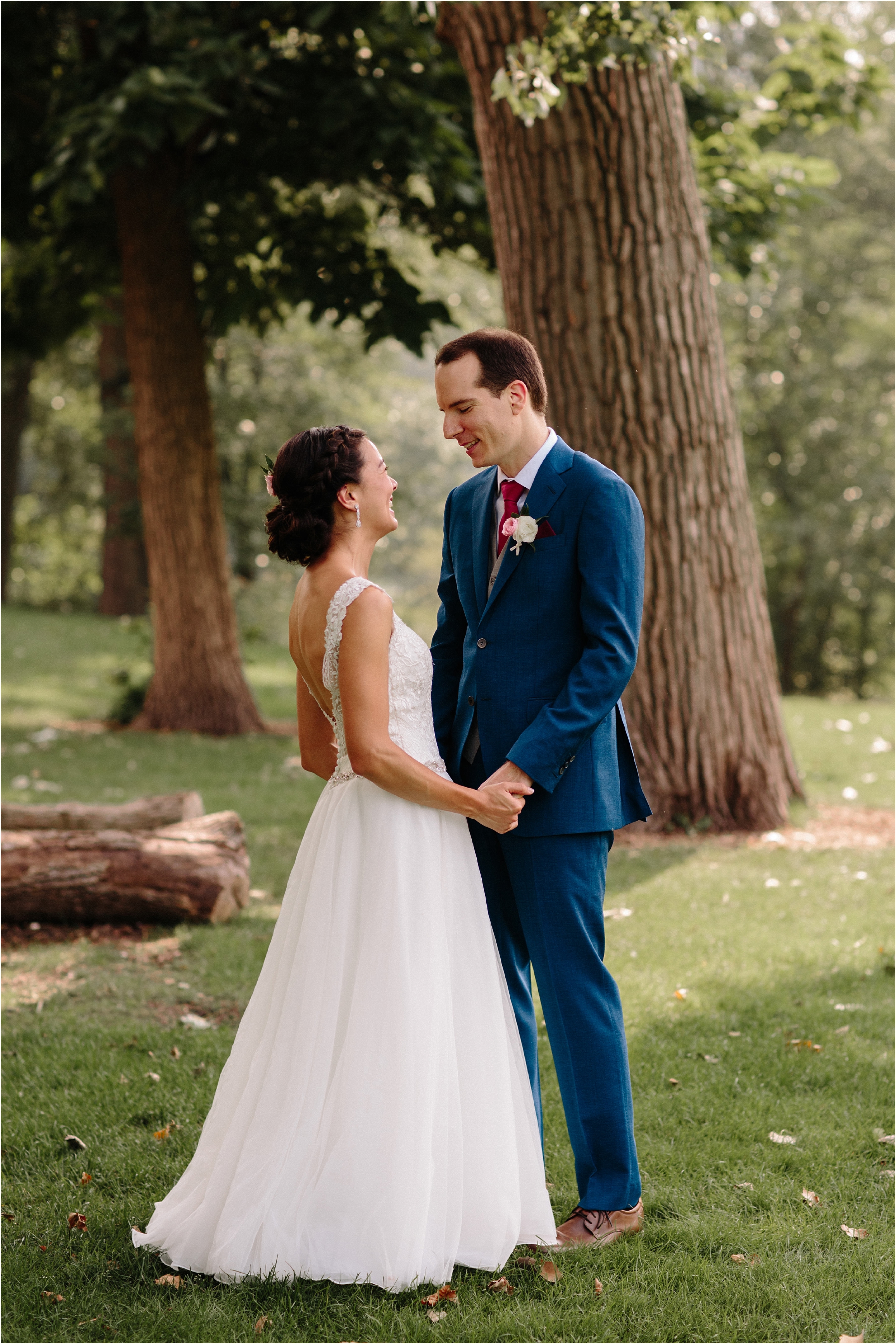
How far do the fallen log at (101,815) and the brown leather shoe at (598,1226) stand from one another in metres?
3.71

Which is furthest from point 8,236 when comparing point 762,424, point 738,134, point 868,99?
point 762,424

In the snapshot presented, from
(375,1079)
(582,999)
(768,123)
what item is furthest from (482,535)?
(768,123)

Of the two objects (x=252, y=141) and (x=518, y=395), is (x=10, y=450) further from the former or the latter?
(x=518, y=395)

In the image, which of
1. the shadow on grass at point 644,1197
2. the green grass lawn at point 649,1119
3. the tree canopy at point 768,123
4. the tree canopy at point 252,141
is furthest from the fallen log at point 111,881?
the tree canopy at point 768,123

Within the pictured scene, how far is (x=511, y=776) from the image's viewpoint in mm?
2955

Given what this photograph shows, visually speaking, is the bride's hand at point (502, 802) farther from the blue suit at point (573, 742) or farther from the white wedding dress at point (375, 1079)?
the white wedding dress at point (375, 1079)

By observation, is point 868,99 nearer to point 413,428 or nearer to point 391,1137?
point 391,1137

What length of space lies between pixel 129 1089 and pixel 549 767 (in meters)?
2.21

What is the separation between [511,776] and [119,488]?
1602 centimetres

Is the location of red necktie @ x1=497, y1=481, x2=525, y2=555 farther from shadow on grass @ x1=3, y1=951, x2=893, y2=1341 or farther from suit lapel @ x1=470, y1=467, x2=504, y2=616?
shadow on grass @ x1=3, y1=951, x2=893, y2=1341

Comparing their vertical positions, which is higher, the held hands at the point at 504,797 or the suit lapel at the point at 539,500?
the suit lapel at the point at 539,500

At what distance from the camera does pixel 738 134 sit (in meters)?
9.80

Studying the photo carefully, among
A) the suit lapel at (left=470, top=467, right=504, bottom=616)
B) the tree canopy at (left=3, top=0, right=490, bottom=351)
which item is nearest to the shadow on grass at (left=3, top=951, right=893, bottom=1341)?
the suit lapel at (left=470, top=467, right=504, bottom=616)

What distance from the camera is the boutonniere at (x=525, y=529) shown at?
2.98 metres
